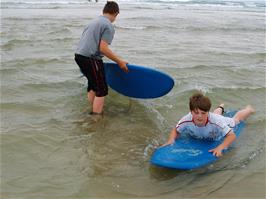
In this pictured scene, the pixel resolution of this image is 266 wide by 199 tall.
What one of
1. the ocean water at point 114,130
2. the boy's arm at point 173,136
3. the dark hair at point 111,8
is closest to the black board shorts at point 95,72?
the ocean water at point 114,130

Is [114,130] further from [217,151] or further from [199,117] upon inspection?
[217,151]

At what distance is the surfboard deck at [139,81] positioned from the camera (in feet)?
21.3

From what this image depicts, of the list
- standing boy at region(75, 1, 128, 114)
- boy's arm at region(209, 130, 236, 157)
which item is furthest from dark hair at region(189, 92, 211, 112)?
standing boy at region(75, 1, 128, 114)

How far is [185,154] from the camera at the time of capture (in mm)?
4773

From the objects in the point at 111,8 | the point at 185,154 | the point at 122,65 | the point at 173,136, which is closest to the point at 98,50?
the point at 122,65

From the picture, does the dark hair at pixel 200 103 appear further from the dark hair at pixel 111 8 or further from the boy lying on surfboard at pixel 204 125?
the dark hair at pixel 111 8

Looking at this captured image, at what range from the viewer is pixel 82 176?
177 inches

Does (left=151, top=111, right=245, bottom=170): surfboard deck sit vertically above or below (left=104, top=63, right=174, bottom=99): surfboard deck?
below

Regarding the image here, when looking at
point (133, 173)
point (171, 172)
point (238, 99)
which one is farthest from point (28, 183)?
point (238, 99)

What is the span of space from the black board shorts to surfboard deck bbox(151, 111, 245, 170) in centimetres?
169

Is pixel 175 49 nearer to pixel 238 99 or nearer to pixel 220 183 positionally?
pixel 238 99

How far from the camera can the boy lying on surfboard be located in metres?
4.75

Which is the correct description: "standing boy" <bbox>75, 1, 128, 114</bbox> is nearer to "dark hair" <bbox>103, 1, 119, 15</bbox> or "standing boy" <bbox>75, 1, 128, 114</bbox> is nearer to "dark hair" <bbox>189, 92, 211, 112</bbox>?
"dark hair" <bbox>103, 1, 119, 15</bbox>

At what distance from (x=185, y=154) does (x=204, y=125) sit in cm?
53
